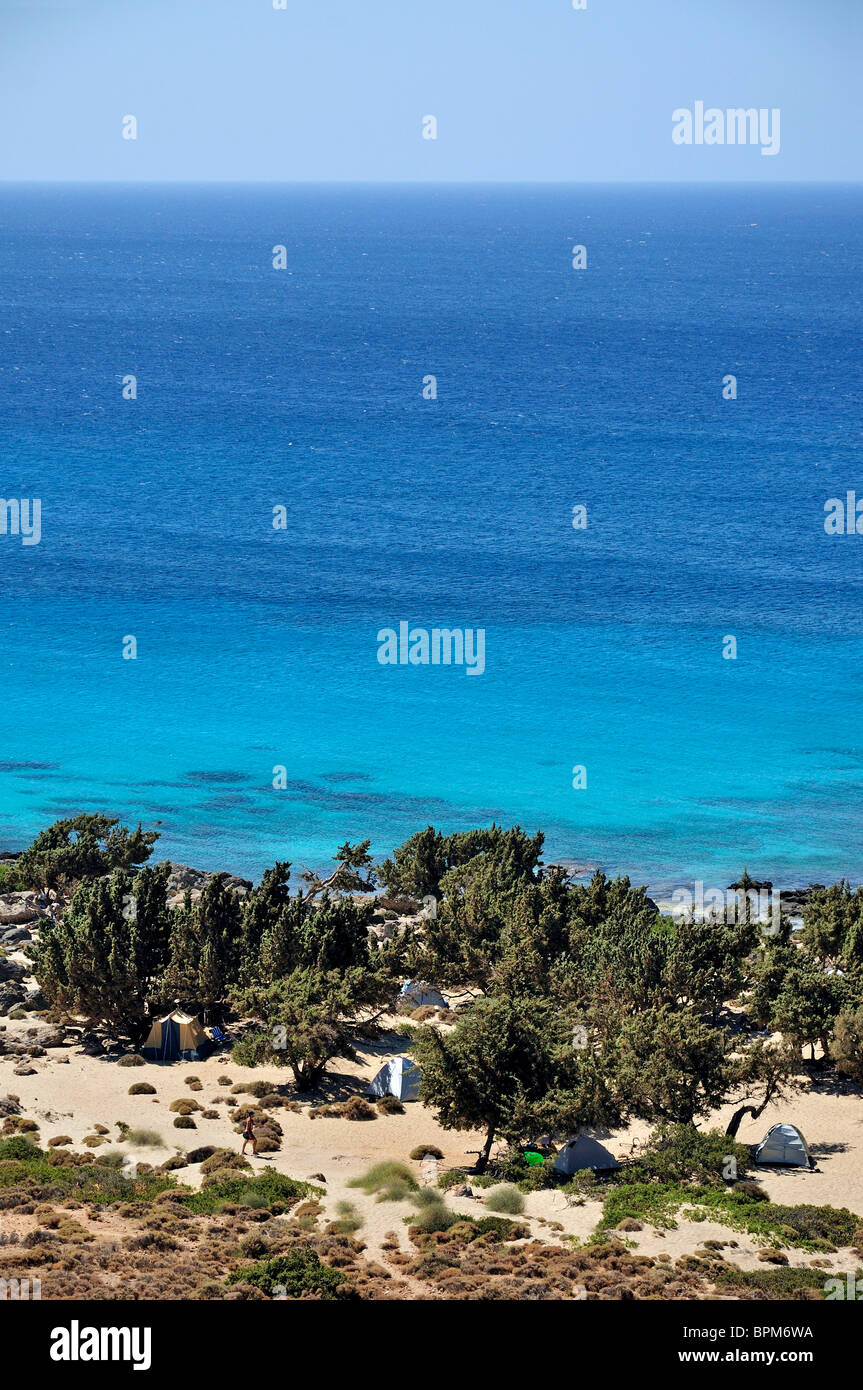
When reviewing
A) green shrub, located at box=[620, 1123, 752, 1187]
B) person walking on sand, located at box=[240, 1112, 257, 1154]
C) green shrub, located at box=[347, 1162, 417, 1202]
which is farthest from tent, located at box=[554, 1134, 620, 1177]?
person walking on sand, located at box=[240, 1112, 257, 1154]

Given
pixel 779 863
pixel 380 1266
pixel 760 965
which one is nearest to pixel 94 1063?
pixel 380 1266

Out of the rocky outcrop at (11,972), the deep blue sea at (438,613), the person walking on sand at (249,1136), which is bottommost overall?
the person walking on sand at (249,1136)

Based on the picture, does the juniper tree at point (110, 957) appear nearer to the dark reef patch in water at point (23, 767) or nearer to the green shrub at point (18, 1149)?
the green shrub at point (18, 1149)

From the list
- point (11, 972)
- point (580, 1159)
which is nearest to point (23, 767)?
point (11, 972)

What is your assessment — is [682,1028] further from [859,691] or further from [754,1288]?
[859,691]

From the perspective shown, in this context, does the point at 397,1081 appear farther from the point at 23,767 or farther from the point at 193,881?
the point at 23,767

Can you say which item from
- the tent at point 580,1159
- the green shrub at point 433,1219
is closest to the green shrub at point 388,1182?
the green shrub at point 433,1219
